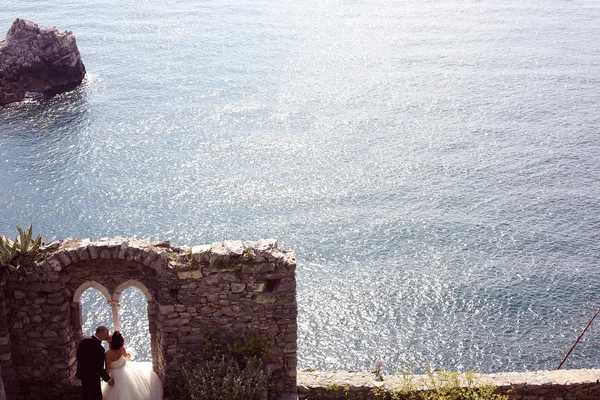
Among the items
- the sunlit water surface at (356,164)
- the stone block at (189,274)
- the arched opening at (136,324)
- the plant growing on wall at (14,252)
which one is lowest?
the arched opening at (136,324)

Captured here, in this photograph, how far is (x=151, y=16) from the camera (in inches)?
3017

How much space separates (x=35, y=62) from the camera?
55719 mm

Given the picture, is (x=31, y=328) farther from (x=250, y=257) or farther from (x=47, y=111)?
(x=47, y=111)

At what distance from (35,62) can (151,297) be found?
47608 millimetres

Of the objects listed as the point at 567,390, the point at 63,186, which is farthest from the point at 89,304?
the point at 567,390

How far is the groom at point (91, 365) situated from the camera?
13281 millimetres

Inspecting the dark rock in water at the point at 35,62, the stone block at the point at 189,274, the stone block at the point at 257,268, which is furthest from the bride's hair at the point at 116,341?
the dark rock in water at the point at 35,62

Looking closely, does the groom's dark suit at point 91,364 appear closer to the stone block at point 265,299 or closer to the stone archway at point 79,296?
the stone archway at point 79,296

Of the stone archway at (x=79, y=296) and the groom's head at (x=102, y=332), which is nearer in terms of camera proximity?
the groom's head at (x=102, y=332)

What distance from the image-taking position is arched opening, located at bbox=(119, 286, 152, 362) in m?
26.8

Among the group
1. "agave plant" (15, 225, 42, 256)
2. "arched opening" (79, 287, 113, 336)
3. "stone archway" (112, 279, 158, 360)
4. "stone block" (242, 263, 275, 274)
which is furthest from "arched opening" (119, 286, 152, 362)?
"stone block" (242, 263, 275, 274)

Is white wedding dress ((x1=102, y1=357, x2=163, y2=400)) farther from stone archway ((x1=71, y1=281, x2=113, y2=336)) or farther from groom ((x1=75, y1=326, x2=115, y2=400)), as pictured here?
stone archway ((x1=71, y1=281, x2=113, y2=336))

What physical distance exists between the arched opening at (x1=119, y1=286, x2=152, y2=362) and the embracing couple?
12602 millimetres

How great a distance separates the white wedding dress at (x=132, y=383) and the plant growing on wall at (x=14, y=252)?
2.66 m
